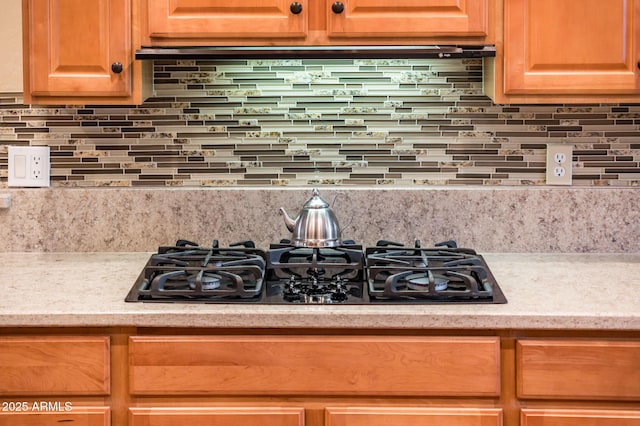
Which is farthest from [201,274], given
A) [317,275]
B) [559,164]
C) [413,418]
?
[559,164]

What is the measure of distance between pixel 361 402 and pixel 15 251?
1.23m

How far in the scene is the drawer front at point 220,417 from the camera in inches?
69.1

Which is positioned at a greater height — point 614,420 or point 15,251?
point 15,251

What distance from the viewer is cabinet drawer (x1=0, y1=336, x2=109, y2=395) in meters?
1.76

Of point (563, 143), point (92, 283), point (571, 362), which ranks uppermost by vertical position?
point (563, 143)

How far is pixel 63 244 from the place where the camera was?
2.39 metres

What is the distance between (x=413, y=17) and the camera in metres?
2.06

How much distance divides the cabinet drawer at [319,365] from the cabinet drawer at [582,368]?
85mm

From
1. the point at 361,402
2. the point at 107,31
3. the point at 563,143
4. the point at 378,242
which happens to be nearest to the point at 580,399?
the point at 361,402

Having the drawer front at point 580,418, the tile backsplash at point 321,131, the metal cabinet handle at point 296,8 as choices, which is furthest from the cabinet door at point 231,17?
the drawer front at point 580,418

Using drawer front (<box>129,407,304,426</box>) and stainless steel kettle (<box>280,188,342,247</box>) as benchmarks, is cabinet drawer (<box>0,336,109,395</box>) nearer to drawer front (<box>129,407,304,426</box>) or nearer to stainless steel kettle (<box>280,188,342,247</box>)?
drawer front (<box>129,407,304,426</box>)

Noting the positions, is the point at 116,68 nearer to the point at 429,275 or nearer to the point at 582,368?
the point at 429,275

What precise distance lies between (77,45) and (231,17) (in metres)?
0.41

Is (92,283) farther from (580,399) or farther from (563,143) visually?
(563,143)
